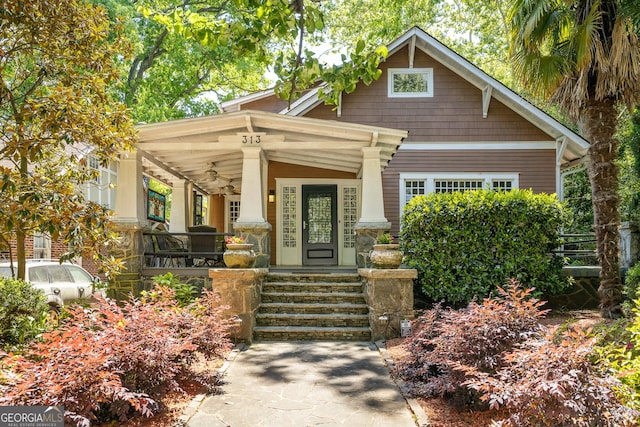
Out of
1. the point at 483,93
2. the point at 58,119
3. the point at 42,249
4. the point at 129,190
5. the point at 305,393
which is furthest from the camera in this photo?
the point at 42,249

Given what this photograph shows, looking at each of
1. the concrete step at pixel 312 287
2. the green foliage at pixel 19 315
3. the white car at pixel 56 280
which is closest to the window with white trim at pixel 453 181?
the concrete step at pixel 312 287

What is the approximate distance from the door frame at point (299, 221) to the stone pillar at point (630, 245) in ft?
19.4

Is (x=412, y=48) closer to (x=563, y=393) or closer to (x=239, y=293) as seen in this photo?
(x=239, y=293)

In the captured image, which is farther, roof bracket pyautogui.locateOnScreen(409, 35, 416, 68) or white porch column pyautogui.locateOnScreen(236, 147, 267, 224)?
roof bracket pyautogui.locateOnScreen(409, 35, 416, 68)

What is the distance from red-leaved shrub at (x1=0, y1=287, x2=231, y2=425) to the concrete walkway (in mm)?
430

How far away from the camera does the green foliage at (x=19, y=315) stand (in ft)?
16.2

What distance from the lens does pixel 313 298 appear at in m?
8.30

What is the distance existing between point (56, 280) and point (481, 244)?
837 centimetres

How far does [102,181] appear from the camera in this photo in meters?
16.9

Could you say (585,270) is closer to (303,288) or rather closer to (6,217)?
(303,288)

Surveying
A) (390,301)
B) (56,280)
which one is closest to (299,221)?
(390,301)

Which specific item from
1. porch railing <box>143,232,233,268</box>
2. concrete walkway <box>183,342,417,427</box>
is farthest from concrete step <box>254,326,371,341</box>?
porch railing <box>143,232,233,268</box>

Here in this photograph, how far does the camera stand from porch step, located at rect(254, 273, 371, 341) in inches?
293

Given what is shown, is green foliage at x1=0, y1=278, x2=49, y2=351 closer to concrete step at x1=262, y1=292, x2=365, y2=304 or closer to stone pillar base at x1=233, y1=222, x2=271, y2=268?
concrete step at x1=262, y1=292, x2=365, y2=304
